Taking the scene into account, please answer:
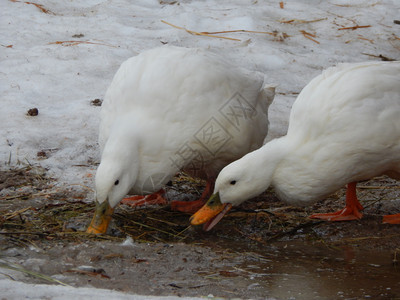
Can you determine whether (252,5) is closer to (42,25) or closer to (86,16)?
(86,16)

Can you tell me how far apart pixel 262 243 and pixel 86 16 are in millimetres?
5402

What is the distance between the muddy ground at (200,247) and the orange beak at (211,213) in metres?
0.14

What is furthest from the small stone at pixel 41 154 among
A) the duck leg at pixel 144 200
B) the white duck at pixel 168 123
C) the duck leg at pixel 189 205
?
the duck leg at pixel 189 205

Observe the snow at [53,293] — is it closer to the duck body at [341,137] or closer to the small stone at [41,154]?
the duck body at [341,137]

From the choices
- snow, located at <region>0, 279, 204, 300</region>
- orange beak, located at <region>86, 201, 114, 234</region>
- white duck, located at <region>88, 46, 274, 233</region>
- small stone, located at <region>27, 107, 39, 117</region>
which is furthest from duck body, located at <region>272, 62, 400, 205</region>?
small stone, located at <region>27, 107, 39, 117</region>

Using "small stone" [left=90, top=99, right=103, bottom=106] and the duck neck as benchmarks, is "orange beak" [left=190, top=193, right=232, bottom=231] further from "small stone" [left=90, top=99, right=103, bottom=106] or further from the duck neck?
"small stone" [left=90, top=99, right=103, bottom=106]

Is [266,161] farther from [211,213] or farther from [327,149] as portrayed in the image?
[211,213]

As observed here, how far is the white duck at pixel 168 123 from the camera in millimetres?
4457

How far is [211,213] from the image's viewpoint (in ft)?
15.1

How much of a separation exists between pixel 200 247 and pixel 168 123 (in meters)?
0.99

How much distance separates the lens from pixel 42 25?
27.8 feet

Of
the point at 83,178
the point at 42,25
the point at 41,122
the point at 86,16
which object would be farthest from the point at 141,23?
the point at 83,178

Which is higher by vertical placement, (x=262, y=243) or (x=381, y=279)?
(x=381, y=279)

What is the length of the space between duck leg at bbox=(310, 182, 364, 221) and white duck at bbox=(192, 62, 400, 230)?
462 mm
